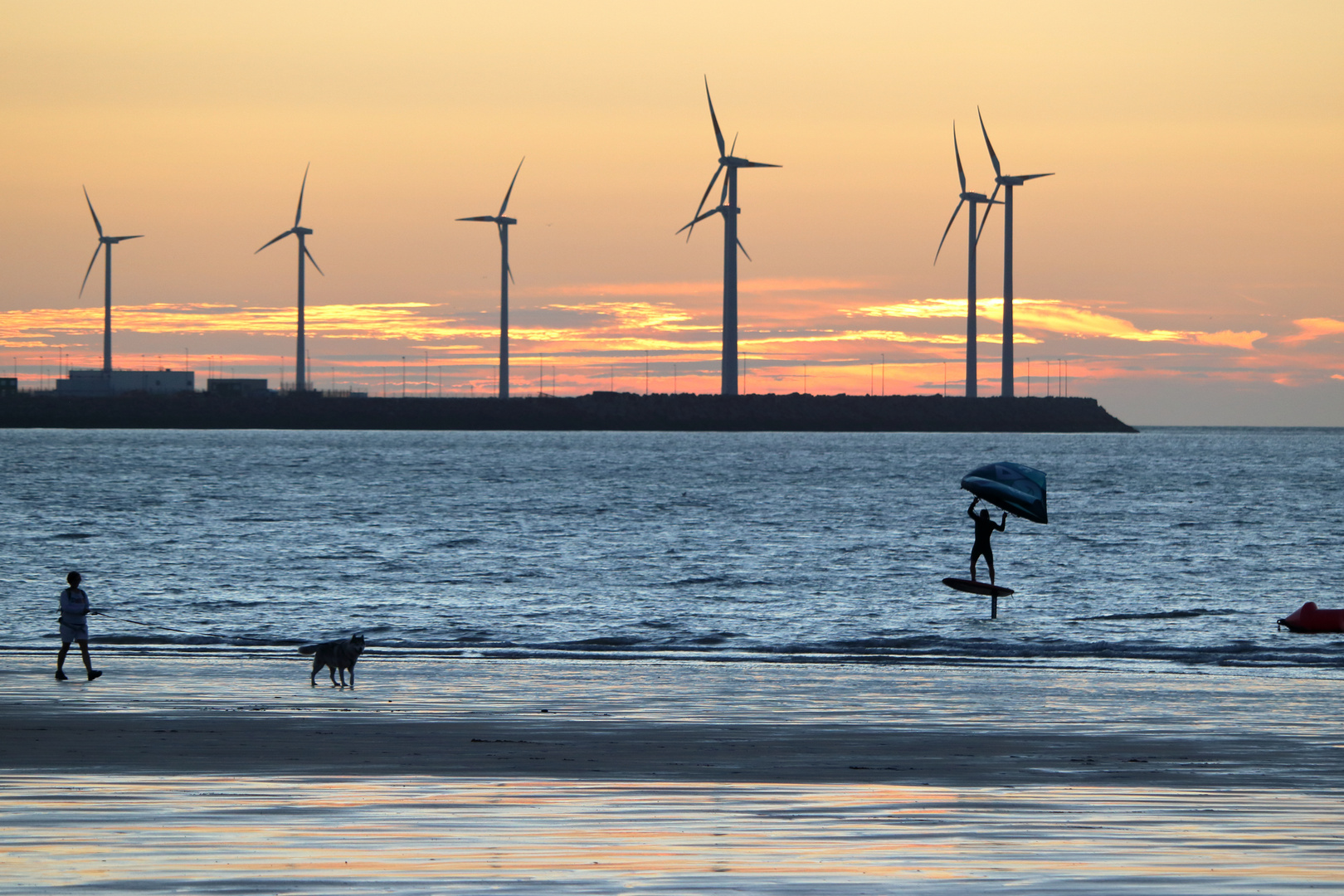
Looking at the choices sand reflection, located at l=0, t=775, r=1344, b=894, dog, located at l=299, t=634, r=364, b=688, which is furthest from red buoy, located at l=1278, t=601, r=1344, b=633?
dog, located at l=299, t=634, r=364, b=688

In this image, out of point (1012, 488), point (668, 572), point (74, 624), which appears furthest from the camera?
point (668, 572)

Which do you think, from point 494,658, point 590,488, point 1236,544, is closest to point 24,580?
point 494,658

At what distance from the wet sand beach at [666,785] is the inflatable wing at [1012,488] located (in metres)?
14.6

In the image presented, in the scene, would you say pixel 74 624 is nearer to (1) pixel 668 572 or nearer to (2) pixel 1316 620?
(2) pixel 1316 620

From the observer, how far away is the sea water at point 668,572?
1526 inches

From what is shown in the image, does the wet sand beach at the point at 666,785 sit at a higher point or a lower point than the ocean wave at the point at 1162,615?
higher

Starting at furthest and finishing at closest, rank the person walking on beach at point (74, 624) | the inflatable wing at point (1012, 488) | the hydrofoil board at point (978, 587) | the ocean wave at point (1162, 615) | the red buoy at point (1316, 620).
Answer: the hydrofoil board at point (978, 587), the ocean wave at point (1162, 615), the inflatable wing at point (1012, 488), the red buoy at point (1316, 620), the person walking on beach at point (74, 624)

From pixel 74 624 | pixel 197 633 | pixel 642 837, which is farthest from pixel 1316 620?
pixel 642 837

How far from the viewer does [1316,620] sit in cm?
4000

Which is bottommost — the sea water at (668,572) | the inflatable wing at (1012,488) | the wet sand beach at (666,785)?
the sea water at (668,572)

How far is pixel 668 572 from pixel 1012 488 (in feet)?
69.9

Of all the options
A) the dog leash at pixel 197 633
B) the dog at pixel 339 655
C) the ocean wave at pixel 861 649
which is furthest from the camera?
the dog leash at pixel 197 633

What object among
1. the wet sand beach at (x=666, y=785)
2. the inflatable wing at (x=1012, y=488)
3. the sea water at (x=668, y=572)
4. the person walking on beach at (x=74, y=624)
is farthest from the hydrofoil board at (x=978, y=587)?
the person walking on beach at (x=74, y=624)

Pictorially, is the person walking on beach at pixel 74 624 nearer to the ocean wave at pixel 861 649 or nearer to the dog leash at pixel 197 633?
the ocean wave at pixel 861 649
